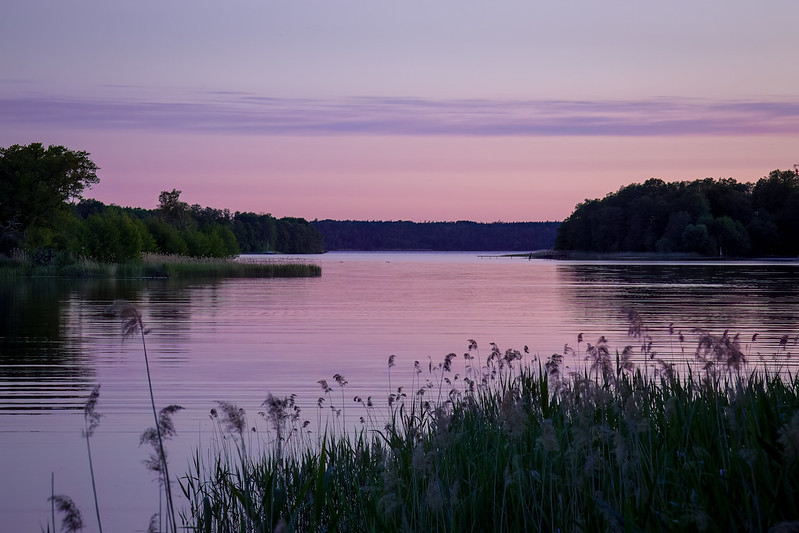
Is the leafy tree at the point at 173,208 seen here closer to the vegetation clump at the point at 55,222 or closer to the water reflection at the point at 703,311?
the vegetation clump at the point at 55,222

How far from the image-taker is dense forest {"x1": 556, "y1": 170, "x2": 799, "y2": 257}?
148250 millimetres

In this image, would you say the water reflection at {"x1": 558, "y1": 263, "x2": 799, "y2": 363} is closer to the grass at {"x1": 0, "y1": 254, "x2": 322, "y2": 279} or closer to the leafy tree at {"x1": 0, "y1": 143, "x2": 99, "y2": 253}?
the grass at {"x1": 0, "y1": 254, "x2": 322, "y2": 279}

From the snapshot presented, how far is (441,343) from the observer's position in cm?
2392

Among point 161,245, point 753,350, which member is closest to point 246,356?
point 753,350

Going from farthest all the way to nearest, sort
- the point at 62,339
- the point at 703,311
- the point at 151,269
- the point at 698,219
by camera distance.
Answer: the point at 698,219 < the point at 151,269 < the point at 703,311 < the point at 62,339

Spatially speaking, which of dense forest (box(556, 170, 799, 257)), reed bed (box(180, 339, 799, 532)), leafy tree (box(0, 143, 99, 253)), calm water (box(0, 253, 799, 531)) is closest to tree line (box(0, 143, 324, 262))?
leafy tree (box(0, 143, 99, 253))

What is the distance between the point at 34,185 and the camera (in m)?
76.6

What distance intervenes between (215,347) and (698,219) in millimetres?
138839

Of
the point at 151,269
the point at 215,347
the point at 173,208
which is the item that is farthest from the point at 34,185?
the point at 215,347

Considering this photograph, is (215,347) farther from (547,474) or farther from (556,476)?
(556,476)

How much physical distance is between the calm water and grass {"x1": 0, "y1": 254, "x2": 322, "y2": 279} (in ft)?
63.1

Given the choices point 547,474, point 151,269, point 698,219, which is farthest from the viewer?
point 698,219

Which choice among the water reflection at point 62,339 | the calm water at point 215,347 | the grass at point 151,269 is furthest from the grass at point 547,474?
the grass at point 151,269

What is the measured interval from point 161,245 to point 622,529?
88390 mm
